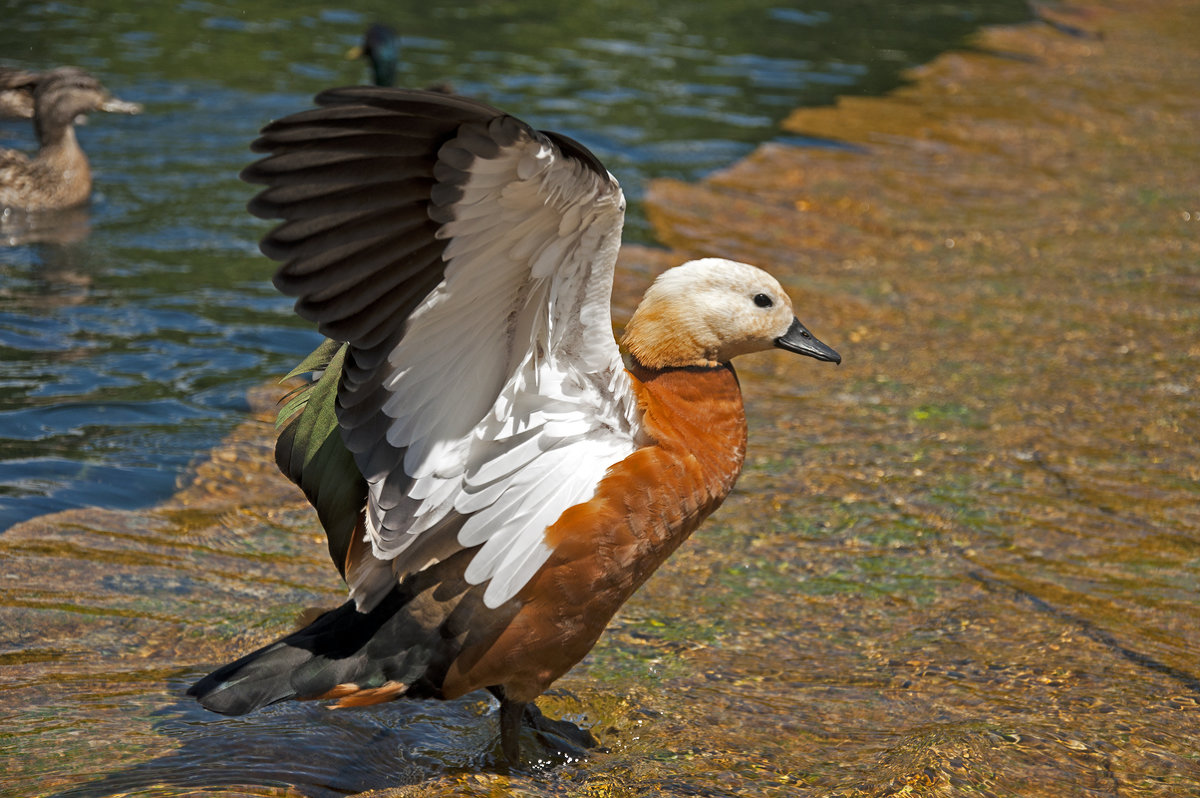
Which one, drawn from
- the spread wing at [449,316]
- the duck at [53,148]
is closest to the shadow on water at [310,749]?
the spread wing at [449,316]

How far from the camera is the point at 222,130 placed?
35.5 feet

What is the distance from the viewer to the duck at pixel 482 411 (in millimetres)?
3055

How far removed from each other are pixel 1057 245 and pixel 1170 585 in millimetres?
4956

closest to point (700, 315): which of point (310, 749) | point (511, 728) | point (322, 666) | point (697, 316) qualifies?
point (697, 316)

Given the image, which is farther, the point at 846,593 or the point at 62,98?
the point at 62,98

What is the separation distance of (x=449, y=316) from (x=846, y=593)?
2.55 m

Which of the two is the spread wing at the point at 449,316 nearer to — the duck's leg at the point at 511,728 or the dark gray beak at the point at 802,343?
the duck's leg at the point at 511,728

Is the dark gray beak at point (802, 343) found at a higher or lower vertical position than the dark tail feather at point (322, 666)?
higher

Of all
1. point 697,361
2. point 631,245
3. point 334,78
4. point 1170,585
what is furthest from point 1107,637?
point 334,78

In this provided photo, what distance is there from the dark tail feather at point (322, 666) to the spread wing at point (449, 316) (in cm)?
13

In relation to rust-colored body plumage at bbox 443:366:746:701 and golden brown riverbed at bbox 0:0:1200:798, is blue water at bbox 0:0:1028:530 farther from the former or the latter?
rust-colored body plumage at bbox 443:366:746:701

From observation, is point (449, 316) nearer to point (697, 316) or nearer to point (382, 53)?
point (697, 316)

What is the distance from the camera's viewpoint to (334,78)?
39.8ft

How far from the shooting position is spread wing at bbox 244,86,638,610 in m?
2.95
